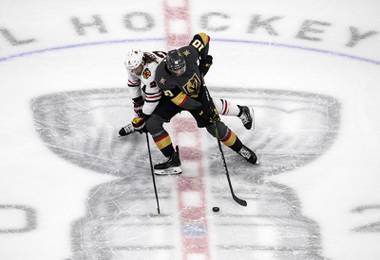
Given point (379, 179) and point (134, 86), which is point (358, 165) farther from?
point (134, 86)

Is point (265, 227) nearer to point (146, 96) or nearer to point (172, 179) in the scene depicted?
point (172, 179)

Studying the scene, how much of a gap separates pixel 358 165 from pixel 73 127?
2.27 m

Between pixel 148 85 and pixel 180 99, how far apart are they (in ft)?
0.87

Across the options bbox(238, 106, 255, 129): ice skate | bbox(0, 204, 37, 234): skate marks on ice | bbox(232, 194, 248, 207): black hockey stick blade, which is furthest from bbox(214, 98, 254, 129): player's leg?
bbox(0, 204, 37, 234): skate marks on ice

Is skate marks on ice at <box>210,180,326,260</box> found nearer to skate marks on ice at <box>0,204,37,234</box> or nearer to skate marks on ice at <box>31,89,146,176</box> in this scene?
skate marks on ice at <box>31,89,146,176</box>

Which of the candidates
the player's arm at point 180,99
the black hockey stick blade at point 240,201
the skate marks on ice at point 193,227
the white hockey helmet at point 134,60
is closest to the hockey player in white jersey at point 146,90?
the white hockey helmet at point 134,60

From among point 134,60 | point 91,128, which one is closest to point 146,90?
point 134,60

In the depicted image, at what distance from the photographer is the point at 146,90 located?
5461 millimetres

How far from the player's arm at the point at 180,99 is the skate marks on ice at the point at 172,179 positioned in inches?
24.5

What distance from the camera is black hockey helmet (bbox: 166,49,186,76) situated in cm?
516

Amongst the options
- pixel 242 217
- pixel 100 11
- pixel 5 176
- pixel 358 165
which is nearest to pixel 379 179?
pixel 358 165

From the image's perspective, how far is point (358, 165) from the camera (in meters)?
5.77

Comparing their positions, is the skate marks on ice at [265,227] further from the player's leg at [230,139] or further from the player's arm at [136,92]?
the player's arm at [136,92]

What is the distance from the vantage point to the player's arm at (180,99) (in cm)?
533
